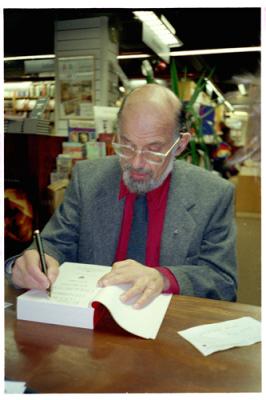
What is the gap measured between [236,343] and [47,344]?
372mm

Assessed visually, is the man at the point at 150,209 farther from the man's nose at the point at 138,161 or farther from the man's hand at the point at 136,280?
the man's hand at the point at 136,280

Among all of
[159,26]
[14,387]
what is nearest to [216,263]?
[14,387]

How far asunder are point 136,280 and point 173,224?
0.50m

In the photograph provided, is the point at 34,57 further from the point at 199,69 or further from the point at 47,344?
the point at 47,344

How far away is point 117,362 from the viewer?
0.68 m

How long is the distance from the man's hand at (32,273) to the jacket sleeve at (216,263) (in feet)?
1.11

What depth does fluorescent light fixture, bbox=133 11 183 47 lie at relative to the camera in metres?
5.16

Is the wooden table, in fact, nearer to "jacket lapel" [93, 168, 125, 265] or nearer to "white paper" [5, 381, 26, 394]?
"white paper" [5, 381, 26, 394]

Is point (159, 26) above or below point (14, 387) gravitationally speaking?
above

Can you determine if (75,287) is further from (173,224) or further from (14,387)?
(173,224)

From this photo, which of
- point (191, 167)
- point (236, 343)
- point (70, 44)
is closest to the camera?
point (236, 343)

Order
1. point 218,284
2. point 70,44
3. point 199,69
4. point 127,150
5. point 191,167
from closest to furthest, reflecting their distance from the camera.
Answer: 1. point 218,284
2. point 127,150
3. point 191,167
4. point 70,44
5. point 199,69
